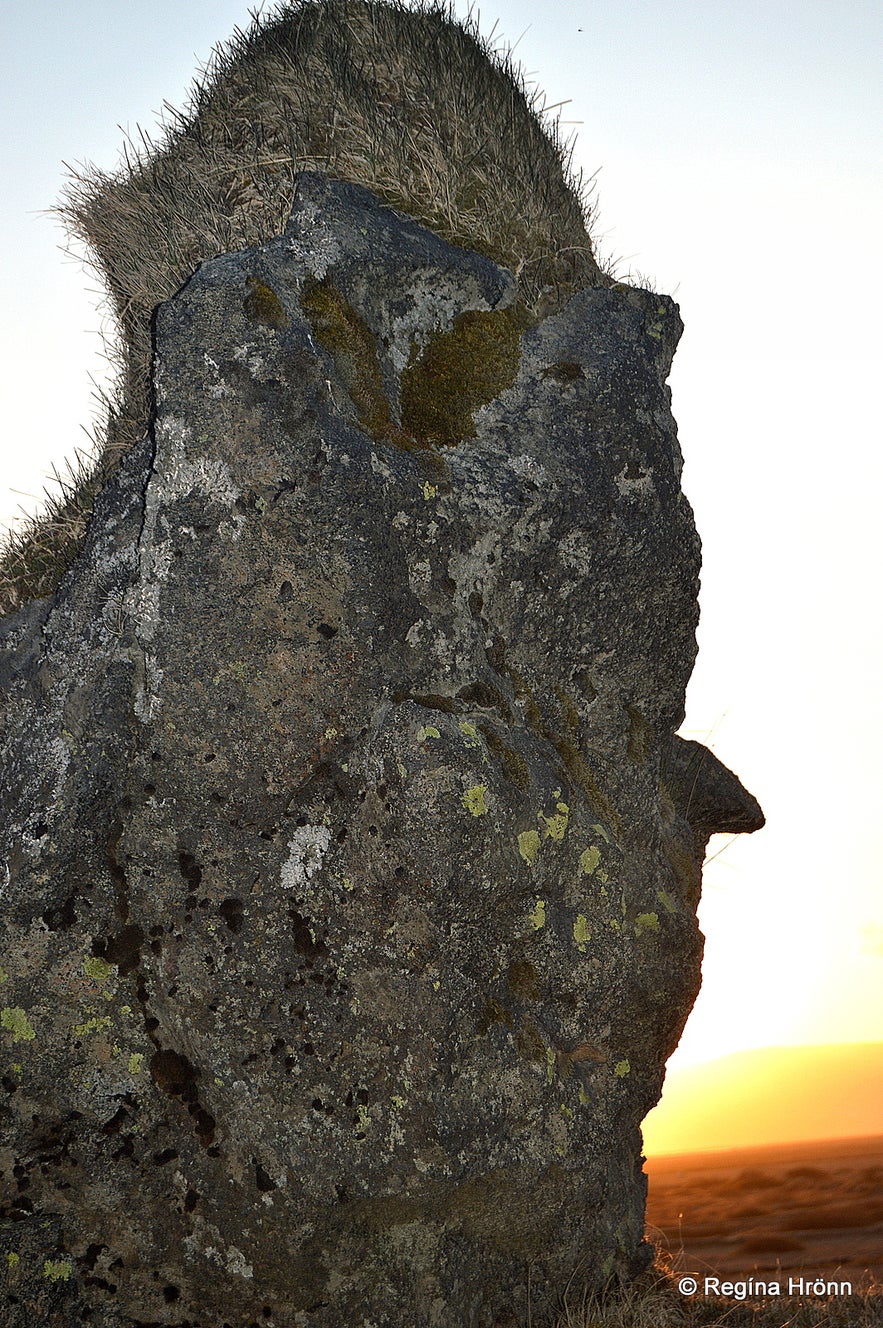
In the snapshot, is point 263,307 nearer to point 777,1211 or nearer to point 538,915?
point 538,915

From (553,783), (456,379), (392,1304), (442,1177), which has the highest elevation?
(456,379)

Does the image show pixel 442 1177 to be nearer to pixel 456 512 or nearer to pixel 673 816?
pixel 673 816

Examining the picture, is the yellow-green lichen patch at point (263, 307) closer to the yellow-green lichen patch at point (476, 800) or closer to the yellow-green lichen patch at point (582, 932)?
the yellow-green lichen patch at point (476, 800)

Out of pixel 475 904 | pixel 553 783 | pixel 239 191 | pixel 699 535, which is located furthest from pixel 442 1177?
pixel 239 191

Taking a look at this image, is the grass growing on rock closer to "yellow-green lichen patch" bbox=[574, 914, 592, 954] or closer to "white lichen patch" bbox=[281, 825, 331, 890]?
"yellow-green lichen patch" bbox=[574, 914, 592, 954]

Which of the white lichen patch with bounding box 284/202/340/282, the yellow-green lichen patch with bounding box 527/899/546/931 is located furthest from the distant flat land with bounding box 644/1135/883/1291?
the white lichen patch with bounding box 284/202/340/282

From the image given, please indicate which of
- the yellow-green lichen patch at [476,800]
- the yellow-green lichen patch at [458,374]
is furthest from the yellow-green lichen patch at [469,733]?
the yellow-green lichen patch at [458,374]
